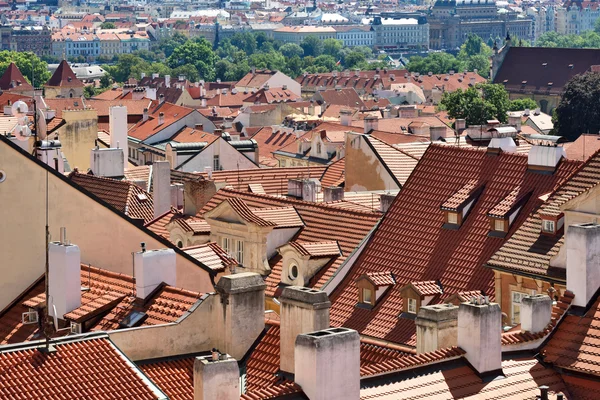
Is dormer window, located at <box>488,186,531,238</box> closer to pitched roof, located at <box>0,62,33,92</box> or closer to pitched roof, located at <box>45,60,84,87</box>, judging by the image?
pitched roof, located at <box>45,60,84,87</box>

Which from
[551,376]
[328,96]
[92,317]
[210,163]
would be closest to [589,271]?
[551,376]

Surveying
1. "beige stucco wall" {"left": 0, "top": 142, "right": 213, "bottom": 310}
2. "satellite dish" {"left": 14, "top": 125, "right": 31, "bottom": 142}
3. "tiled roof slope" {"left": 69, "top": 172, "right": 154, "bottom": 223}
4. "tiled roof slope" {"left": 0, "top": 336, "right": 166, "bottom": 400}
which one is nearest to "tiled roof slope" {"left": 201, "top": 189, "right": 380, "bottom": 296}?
"tiled roof slope" {"left": 69, "top": 172, "right": 154, "bottom": 223}

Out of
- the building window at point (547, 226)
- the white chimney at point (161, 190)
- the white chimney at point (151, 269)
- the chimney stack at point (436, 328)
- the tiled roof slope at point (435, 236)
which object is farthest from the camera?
the white chimney at point (161, 190)

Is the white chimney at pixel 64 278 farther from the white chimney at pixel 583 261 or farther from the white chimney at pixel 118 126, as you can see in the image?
the white chimney at pixel 118 126

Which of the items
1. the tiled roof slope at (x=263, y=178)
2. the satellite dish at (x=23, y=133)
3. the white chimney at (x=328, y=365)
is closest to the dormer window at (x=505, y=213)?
the satellite dish at (x=23, y=133)

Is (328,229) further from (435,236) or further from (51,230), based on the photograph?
(51,230)

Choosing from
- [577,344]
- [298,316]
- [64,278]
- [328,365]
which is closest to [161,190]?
[64,278]
